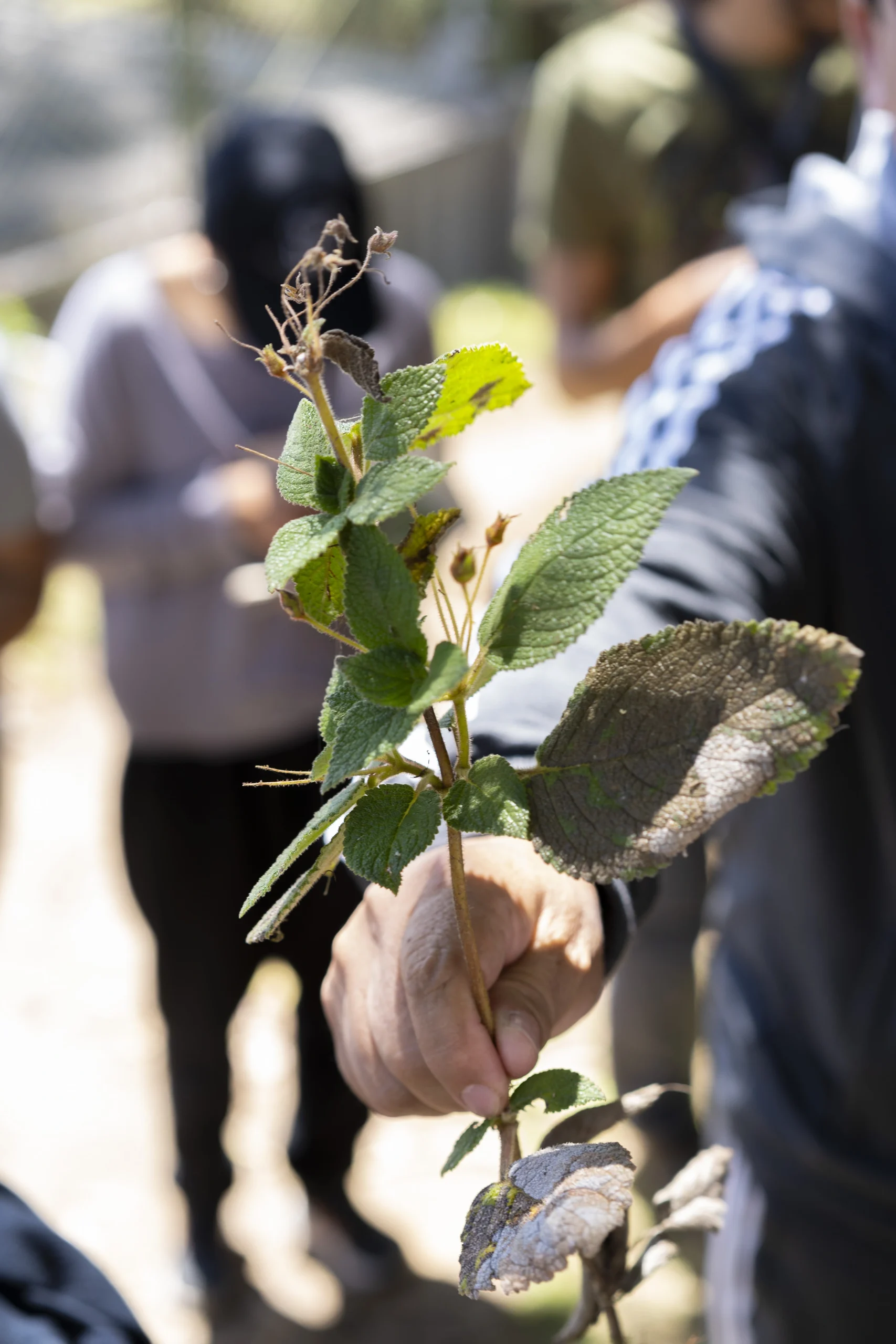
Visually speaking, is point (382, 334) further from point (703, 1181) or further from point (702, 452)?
point (703, 1181)

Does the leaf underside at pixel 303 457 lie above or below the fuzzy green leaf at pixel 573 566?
above

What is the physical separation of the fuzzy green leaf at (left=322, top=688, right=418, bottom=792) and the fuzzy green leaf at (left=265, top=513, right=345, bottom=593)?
7cm

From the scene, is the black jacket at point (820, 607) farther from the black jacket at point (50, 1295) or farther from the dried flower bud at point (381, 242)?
the black jacket at point (50, 1295)

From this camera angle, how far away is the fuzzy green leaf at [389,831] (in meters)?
0.56

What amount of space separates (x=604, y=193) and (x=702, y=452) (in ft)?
5.46

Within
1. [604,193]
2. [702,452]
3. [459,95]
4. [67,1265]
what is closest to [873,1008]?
[702,452]

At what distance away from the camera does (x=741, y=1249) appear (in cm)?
127

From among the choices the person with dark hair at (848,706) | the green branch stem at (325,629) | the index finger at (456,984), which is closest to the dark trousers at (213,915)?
the person with dark hair at (848,706)

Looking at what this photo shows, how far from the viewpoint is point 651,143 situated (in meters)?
2.46

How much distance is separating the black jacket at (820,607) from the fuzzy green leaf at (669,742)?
0.49 m

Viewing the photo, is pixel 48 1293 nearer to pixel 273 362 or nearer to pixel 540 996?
pixel 540 996

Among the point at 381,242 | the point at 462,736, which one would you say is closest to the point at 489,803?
the point at 462,736

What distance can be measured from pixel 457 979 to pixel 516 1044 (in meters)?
0.04

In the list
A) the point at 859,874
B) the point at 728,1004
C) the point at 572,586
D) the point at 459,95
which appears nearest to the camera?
the point at 572,586
